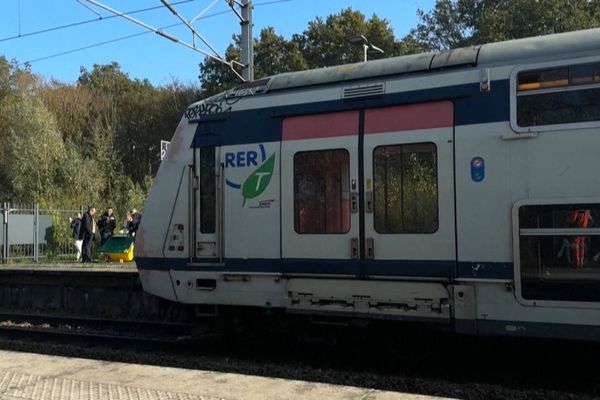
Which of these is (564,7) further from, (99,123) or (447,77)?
(99,123)

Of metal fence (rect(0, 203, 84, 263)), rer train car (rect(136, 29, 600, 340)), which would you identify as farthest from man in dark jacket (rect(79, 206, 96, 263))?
rer train car (rect(136, 29, 600, 340))

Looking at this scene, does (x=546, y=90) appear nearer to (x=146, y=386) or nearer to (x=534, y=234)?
(x=534, y=234)

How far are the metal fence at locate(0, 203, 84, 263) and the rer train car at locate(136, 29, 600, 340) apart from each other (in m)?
15.2

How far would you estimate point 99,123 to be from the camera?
42062 millimetres

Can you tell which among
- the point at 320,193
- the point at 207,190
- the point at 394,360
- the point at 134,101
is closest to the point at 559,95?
the point at 320,193

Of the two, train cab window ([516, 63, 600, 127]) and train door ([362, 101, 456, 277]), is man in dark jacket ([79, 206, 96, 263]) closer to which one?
train door ([362, 101, 456, 277])

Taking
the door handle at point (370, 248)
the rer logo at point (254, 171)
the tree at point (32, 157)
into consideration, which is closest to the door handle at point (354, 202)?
the door handle at point (370, 248)

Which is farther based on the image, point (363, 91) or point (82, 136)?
point (82, 136)

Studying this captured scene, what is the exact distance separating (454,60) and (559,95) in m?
1.12

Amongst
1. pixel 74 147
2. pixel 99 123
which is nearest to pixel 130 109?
pixel 99 123

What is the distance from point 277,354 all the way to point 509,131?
407 centimetres

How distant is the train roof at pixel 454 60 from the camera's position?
5.79 metres

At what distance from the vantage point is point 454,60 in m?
6.38

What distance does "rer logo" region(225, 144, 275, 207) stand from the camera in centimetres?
714
